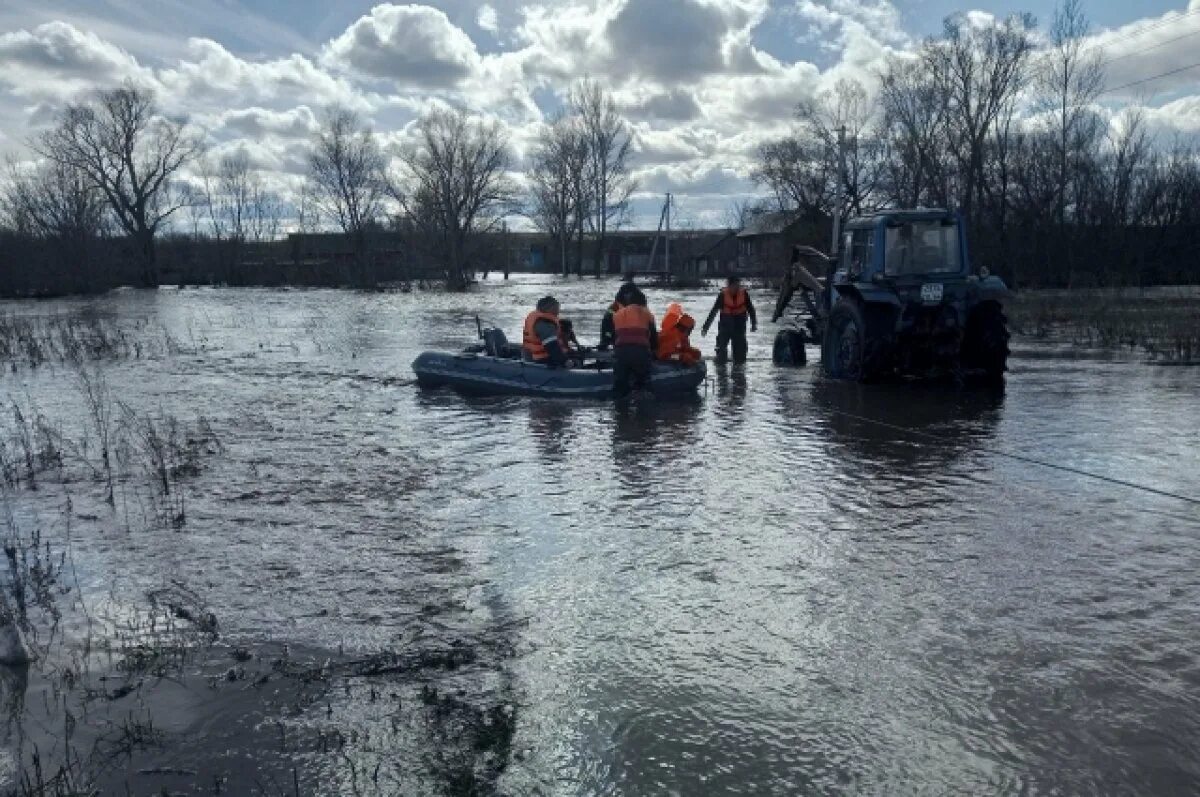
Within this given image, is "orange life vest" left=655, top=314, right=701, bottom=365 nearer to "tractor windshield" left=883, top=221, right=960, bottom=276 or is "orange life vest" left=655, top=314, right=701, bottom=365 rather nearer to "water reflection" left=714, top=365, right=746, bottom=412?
"water reflection" left=714, top=365, right=746, bottom=412

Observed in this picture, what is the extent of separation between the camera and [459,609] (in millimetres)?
5547

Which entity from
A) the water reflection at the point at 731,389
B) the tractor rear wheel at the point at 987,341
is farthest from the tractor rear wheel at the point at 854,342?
the water reflection at the point at 731,389

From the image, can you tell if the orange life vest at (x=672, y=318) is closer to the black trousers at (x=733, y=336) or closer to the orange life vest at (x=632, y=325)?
the orange life vest at (x=632, y=325)

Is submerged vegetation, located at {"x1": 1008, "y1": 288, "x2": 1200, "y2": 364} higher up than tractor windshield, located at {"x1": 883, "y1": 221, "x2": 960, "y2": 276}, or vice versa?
tractor windshield, located at {"x1": 883, "y1": 221, "x2": 960, "y2": 276}

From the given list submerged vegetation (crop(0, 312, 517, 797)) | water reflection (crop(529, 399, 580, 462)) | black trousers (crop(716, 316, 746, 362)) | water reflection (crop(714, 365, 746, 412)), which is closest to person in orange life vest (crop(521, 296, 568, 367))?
water reflection (crop(529, 399, 580, 462))

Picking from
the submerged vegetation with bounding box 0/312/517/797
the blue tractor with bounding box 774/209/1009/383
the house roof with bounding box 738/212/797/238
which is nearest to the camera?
the submerged vegetation with bounding box 0/312/517/797

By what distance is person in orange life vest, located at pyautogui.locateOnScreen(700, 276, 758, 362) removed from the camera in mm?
16359

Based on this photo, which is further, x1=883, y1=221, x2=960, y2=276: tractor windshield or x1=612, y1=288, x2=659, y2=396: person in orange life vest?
x1=883, y1=221, x2=960, y2=276: tractor windshield

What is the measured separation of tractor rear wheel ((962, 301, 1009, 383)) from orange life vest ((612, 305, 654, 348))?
4352mm

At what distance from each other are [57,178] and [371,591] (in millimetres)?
68962

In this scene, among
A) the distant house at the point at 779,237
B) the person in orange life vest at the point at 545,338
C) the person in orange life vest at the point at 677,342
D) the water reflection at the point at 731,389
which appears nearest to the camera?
the water reflection at the point at 731,389

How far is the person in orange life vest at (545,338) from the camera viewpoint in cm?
1317

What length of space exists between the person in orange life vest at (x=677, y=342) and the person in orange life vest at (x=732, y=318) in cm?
278

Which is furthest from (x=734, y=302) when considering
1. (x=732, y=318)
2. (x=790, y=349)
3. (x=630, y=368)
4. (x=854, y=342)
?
(x=630, y=368)
